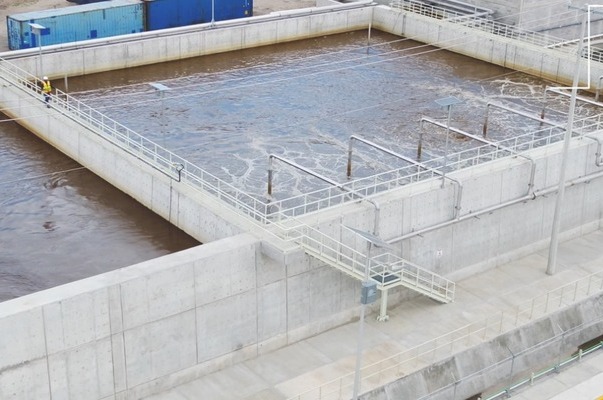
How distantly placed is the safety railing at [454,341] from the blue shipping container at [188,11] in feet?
98.2

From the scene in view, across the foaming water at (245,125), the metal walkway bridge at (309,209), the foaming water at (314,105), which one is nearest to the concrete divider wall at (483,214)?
the metal walkway bridge at (309,209)

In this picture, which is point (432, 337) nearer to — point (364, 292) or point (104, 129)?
point (364, 292)

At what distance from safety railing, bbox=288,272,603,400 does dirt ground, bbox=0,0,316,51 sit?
32644 millimetres

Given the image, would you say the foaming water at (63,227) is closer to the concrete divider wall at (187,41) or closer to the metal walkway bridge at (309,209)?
the metal walkway bridge at (309,209)

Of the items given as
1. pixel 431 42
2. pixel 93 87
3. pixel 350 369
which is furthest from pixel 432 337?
pixel 431 42

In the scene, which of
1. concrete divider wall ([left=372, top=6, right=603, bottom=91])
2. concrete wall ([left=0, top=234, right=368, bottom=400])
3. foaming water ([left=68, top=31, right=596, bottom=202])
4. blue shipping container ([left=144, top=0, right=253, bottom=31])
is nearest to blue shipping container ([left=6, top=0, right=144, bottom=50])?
blue shipping container ([left=144, top=0, right=253, bottom=31])

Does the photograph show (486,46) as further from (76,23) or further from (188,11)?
(76,23)

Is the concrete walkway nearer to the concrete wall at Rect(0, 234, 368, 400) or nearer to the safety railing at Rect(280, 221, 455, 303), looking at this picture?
the concrete wall at Rect(0, 234, 368, 400)

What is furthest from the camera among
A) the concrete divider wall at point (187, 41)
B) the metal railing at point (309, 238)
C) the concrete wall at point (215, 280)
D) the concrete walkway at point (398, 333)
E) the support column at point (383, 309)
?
the concrete divider wall at point (187, 41)

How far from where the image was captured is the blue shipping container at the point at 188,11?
5988 cm

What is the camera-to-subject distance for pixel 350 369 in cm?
3312

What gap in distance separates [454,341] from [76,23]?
104ft

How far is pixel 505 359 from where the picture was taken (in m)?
35.7

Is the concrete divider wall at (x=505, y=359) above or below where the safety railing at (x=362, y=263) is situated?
below
